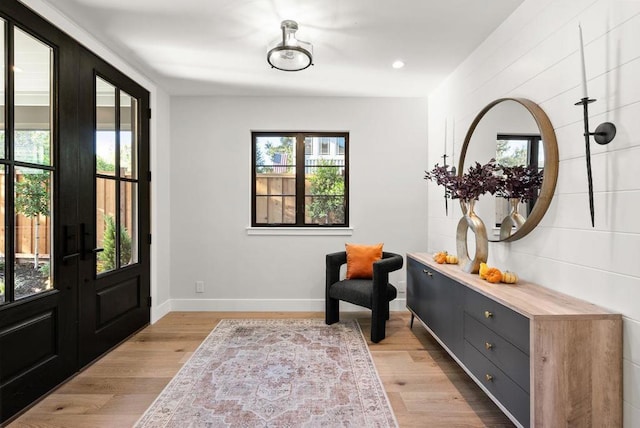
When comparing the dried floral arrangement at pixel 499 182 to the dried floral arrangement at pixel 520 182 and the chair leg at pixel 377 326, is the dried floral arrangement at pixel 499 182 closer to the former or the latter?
the dried floral arrangement at pixel 520 182

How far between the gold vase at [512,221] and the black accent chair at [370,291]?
108 cm

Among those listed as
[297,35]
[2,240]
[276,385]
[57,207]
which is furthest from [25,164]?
[276,385]

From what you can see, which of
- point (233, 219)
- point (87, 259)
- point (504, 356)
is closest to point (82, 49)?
point (87, 259)

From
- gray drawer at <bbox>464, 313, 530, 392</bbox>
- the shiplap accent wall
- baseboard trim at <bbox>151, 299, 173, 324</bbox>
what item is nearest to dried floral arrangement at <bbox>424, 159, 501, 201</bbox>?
the shiplap accent wall

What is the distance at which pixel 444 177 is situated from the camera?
2613 mm

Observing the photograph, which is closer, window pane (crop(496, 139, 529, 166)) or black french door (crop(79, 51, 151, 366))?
window pane (crop(496, 139, 529, 166))

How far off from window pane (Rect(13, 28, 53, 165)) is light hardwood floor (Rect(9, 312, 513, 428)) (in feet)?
4.97

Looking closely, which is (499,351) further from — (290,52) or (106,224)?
(106,224)

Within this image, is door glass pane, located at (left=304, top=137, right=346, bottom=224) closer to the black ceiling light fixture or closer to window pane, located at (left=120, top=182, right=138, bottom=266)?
the black ceiling light fixture

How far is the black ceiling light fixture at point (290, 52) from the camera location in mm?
2381

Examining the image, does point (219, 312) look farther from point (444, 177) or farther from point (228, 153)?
point (444, 177)

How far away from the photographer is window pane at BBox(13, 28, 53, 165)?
1951mm

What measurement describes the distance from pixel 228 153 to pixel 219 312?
1844 millimetres

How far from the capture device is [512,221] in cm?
214
